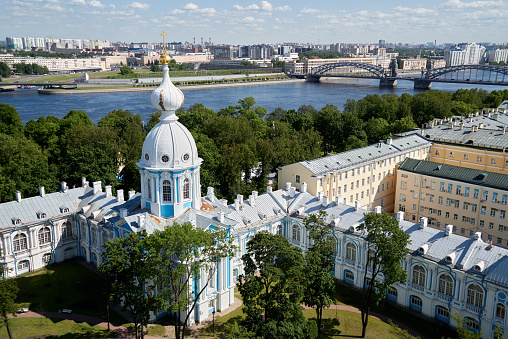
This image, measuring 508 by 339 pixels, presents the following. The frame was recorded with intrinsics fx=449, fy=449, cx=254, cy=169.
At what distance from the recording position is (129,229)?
92.8 ft

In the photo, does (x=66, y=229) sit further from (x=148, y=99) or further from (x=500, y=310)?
(x=148, y=99)

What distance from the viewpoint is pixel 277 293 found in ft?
A: 74.2

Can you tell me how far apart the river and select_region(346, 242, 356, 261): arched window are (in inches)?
3042

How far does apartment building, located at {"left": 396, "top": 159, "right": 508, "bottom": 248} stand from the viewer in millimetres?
40656

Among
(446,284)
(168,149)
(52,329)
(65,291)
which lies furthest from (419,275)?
(65,291)

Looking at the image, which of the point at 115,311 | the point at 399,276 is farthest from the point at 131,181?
the point at 399,276

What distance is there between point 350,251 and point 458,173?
60.3 ft

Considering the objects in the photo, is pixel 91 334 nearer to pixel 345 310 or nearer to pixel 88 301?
pixel 88 301

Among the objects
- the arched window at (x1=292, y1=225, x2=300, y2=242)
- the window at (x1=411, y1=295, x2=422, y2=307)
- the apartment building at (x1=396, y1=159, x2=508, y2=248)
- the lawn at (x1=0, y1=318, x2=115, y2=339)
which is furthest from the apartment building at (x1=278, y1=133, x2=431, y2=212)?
the lawn at (x1=0, y1=318, x2=115, y2=339)

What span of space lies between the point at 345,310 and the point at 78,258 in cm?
2138

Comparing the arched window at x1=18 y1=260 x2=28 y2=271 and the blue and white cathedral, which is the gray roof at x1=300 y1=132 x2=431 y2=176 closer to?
the blue and white cathedral

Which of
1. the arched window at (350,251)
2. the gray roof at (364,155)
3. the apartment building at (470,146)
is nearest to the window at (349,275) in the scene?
the arched window at (350,251)

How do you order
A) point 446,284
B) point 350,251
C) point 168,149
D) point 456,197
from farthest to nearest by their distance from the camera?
point 456,197 < point 350,251 < point 168,149 < point 446,284

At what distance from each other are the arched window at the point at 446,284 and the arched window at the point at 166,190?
17.7 metres
